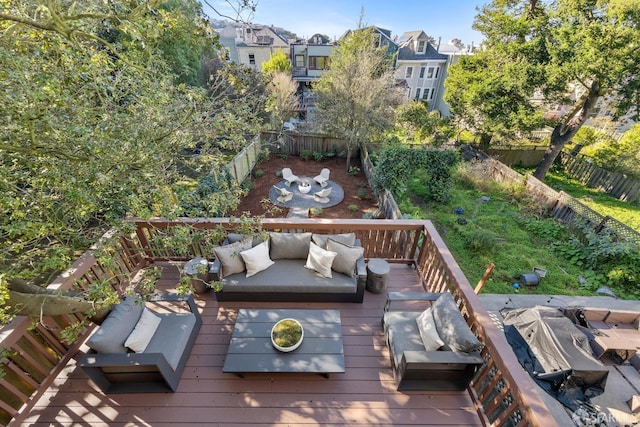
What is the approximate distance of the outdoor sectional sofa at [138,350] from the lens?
2.32 metres

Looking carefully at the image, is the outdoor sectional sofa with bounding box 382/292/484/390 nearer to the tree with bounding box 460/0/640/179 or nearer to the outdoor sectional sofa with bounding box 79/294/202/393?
the outdoor sectional sofa with bounding box 79/294/202/393

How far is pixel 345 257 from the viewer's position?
3.52 m

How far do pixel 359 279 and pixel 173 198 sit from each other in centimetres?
238

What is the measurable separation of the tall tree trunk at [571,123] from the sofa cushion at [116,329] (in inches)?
554

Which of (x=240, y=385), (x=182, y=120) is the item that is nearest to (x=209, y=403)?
(x=240, y=385)

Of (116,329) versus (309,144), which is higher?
(116,329)

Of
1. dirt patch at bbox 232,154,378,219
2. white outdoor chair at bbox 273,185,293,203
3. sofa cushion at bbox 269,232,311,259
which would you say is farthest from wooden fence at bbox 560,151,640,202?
sofa cushion at bbox 269,232,311,259

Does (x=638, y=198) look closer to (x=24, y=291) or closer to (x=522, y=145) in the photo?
(x=522, y=145)

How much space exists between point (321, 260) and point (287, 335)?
42.0 inches

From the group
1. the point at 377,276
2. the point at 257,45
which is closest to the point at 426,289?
the point at 377,276

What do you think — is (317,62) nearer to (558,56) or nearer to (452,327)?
(558,56)

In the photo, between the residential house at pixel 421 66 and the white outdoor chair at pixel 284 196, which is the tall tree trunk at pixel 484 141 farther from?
the white outdoor chair at pixel 284 196

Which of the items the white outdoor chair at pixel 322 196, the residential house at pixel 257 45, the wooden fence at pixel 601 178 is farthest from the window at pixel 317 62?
the wooden fence at pixel 601 178

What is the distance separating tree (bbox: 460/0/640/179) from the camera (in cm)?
767
